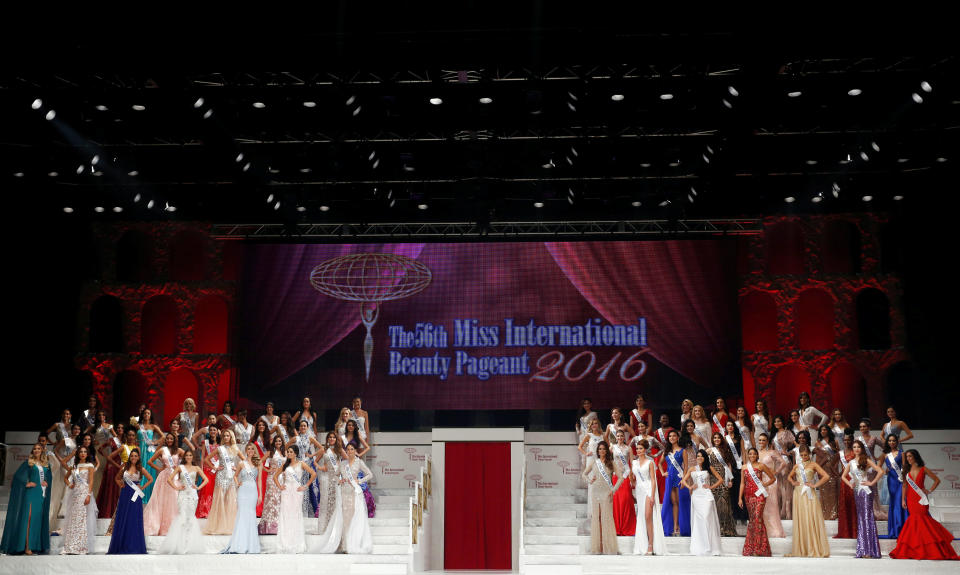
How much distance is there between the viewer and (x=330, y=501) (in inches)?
556

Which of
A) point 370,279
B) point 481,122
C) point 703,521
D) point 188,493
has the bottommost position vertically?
point 703,521

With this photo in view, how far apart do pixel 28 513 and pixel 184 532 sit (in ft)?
7.23

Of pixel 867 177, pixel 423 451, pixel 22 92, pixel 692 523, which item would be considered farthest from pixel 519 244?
pixel 22 92

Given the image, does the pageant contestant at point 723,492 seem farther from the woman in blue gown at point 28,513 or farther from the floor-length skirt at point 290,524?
the woman in blue gown at point 28,513

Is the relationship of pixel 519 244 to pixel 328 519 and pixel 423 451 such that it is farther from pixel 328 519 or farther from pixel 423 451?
pixel 328 519

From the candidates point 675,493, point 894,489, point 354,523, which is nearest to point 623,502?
point 675,493

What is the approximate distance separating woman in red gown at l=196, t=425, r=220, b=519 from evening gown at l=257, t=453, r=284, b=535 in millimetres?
805

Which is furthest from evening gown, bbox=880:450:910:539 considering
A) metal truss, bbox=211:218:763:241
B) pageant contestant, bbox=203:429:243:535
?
pageant contestant, bbox=203:429:243:535

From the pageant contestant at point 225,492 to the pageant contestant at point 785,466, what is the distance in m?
7.91

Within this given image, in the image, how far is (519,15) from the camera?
11.9 m

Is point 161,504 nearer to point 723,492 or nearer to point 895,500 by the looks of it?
point 723,492

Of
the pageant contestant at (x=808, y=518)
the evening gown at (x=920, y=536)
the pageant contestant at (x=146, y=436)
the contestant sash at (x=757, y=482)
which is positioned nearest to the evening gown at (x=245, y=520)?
the pageant contestant at (x=146, y=436)

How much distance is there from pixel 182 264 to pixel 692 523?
13065mm

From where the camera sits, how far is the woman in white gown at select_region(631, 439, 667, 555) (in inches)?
510
